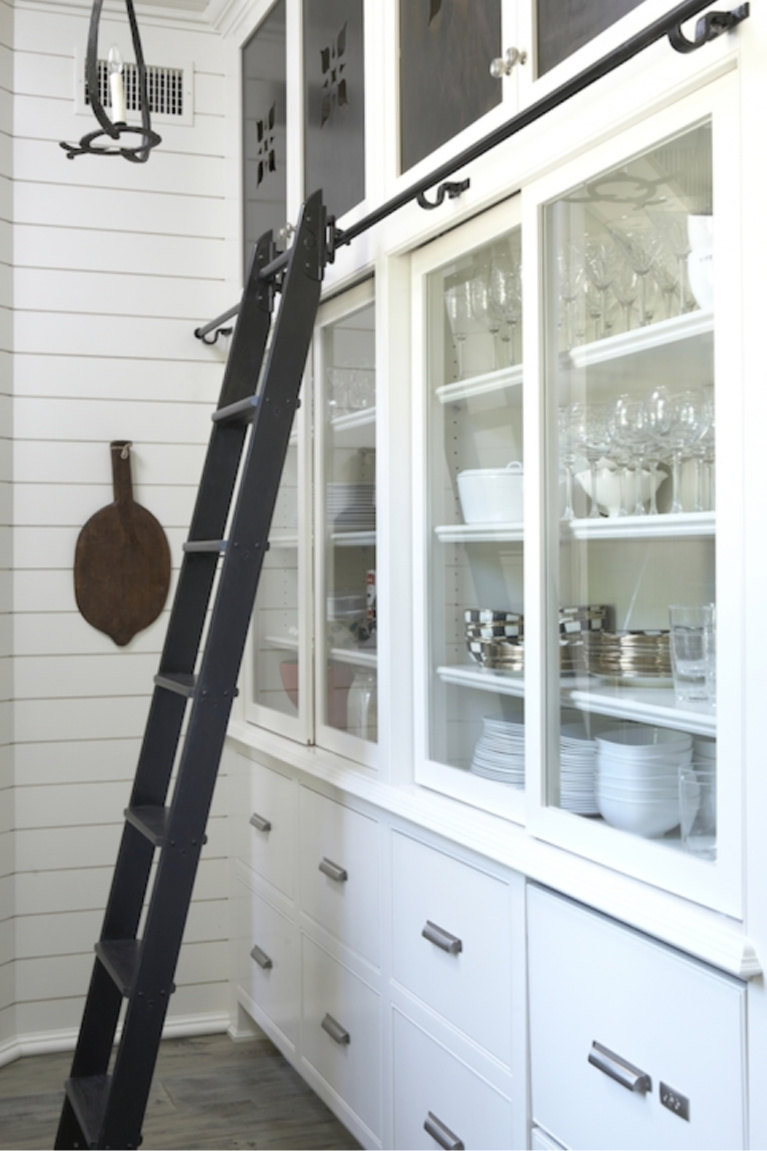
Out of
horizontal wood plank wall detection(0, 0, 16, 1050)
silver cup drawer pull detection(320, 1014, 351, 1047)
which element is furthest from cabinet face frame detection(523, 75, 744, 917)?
horizontal wood plank wall detection(0, 0, 16, 1050)

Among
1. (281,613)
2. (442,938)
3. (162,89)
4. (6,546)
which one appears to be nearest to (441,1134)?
(442,938)

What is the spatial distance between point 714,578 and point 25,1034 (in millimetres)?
2698

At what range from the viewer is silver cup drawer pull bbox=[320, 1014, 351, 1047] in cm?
267

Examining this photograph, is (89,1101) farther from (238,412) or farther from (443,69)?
(443,69)

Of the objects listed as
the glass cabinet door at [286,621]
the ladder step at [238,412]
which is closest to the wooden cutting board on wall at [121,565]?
the glass cabinet door at [286,621]

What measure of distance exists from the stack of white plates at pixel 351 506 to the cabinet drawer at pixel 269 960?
1063mm

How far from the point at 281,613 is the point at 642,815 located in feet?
5.42

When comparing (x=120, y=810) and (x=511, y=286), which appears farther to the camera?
(x=120, y=810)

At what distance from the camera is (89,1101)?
8.56ft

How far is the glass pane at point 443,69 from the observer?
2104 millimetres

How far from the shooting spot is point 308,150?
9.62 ft

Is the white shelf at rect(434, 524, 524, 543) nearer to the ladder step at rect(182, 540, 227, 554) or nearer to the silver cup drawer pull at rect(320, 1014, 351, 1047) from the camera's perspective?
the ladder step at rect(182, 540, 227, 554)

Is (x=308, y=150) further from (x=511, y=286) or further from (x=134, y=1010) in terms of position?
(x=134, y=1010)

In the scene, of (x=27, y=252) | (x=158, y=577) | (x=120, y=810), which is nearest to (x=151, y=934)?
(x=120, y=810)
